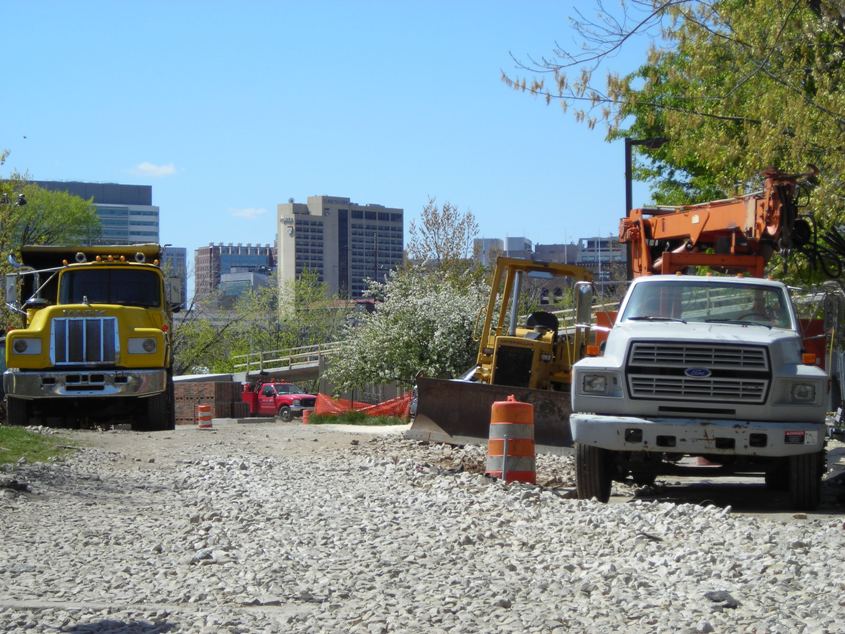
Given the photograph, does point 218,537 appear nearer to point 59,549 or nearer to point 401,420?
point 59,549

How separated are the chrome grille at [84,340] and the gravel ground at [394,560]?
25.1ft

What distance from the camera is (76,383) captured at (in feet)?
65.1

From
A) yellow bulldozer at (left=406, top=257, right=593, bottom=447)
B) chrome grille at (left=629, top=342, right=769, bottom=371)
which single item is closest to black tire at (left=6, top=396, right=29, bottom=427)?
yellow bulldozer at (left=406, top=257, right=593, bottom=447)

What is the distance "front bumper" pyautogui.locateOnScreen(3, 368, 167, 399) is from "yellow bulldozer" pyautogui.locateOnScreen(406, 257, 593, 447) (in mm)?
5852

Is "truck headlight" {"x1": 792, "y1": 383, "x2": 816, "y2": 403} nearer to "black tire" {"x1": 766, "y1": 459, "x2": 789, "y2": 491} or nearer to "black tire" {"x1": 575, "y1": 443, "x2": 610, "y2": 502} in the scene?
"black tire" {"x1": 766, "y1": 459, "x2": 789, "y2": 491}

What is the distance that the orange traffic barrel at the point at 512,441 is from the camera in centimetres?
1164

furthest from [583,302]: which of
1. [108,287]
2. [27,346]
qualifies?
[27,346]

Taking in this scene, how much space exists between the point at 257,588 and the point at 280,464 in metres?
7.51

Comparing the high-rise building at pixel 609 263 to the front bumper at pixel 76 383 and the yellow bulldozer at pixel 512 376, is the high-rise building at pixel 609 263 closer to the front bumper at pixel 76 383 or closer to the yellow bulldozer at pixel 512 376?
the yellow bulldozer at pixel 512 376

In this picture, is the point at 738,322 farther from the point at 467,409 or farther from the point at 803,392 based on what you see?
the point at 467,409

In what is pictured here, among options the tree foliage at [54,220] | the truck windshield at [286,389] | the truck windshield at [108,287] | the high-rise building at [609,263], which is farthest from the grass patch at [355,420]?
the tree foliage at [54,220]

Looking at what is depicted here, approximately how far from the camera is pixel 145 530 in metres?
9.16

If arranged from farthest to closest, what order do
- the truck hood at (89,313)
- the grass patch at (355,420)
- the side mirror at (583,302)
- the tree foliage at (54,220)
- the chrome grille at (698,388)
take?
the tree foliage at (54,220) → the grass patch at (355,420) → the truck hood at (89,313) → the side mirror at (583,302) → the chrome grille at (698,388)

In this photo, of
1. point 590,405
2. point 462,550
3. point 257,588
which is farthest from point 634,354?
point 257,588
